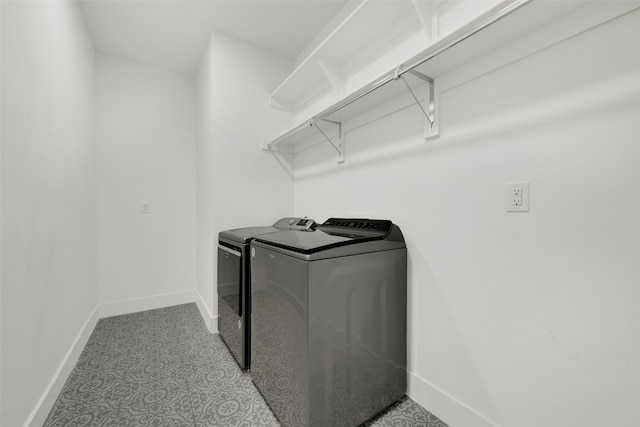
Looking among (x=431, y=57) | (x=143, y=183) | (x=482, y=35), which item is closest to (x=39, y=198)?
(x=143, y=183)

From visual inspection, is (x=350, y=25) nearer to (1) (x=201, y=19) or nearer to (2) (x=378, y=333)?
(1) (x=201, y=19)

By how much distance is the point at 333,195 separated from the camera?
6.82 ft

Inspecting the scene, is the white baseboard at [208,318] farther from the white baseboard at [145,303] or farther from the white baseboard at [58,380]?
the white baseboard at [58,380]

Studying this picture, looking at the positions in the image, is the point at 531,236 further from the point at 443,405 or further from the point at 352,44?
the point at 352,44

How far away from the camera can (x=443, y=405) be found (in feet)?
4.29

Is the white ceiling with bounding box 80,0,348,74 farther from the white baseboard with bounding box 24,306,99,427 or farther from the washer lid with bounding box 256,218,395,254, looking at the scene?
the white baseboard with bounding box 24,306,99,427

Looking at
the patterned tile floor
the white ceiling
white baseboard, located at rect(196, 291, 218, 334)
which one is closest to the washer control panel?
the patterned tile floor

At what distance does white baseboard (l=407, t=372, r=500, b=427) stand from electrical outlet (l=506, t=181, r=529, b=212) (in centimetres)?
94

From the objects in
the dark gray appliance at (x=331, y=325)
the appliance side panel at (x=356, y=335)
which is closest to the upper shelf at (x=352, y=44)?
the dark gray appliance at (x=331, y=325)

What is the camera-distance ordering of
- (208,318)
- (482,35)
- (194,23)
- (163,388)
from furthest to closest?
1. (208,318)
2. (194,23)
3. (163,388)
4. (482,35)

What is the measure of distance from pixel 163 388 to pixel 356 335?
1250 millimetres

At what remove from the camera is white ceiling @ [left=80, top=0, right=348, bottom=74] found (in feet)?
6.60

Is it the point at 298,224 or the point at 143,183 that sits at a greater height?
the point at 143,183

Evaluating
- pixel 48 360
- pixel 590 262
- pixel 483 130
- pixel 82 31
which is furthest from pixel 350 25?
pixel 48 360
